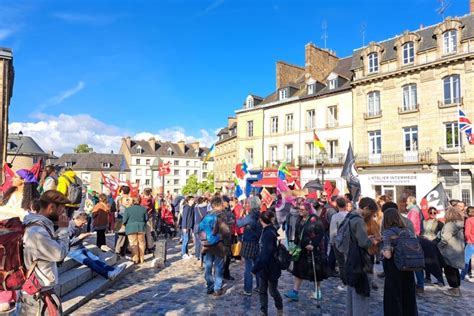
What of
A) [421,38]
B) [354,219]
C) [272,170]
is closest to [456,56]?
[421,38]

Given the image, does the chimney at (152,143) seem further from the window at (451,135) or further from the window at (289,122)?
the window at (451,135)

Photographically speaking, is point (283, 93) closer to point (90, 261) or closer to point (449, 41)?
point (449, 41)

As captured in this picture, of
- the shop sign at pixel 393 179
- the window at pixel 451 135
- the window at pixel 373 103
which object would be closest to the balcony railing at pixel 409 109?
the window at pixel 373 103

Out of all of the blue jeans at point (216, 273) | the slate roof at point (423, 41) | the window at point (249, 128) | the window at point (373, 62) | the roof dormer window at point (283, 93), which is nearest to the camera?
the blue jeans at point (216, 273)

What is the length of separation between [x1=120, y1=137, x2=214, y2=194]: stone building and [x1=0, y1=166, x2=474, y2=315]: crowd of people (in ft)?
189

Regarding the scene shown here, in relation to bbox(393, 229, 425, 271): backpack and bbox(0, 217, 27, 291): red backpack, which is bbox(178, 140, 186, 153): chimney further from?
bbox(0, 217, 27, 291): red backpack

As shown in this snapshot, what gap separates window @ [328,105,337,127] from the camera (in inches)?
1110

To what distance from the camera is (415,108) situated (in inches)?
919

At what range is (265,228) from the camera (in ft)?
18.4

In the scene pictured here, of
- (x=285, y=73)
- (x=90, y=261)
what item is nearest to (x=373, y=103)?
(x=285, y=73)

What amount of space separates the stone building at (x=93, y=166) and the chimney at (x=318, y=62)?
4244cm

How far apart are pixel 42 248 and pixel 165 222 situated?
11.1 metres

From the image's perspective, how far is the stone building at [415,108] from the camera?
21234mm

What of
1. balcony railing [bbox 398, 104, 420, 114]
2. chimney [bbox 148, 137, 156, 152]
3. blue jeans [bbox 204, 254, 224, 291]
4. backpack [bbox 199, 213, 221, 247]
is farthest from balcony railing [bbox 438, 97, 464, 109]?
chimney [bbox 148, 137, 156, 152]
